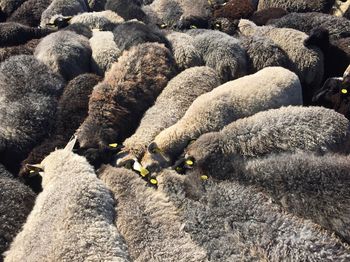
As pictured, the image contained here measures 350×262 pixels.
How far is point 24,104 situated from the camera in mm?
5688

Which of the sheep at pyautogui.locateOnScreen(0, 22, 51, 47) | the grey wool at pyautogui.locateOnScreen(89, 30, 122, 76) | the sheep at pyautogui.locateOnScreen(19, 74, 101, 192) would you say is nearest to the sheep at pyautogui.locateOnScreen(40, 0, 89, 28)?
the sheep at pyautogui.locateOnScreen(0, 22, 51, 47)

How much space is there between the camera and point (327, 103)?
5.75m

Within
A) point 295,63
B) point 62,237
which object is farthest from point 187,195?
point 295,63

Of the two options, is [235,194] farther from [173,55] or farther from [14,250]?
[173,55]

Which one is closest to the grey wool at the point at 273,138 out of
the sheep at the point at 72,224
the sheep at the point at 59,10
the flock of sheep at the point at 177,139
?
the flock of sheep at the point at 177,139

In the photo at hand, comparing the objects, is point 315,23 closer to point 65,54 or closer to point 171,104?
point 171,104

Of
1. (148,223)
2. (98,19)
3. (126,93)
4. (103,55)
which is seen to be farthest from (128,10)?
(148,223)

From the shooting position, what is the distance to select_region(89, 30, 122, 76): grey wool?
6.70m

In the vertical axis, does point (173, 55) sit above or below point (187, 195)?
above

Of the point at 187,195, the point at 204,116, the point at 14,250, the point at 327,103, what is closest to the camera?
the point at 14,250

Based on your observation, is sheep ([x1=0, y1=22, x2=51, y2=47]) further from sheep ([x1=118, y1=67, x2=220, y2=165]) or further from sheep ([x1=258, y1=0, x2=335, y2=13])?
sheep ([x1=258, y1=0, x2=335, y2=13])

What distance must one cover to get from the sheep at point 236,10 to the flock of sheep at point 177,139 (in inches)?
9.7

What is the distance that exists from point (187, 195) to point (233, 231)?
2.28ft

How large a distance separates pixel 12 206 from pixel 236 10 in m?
6.16
